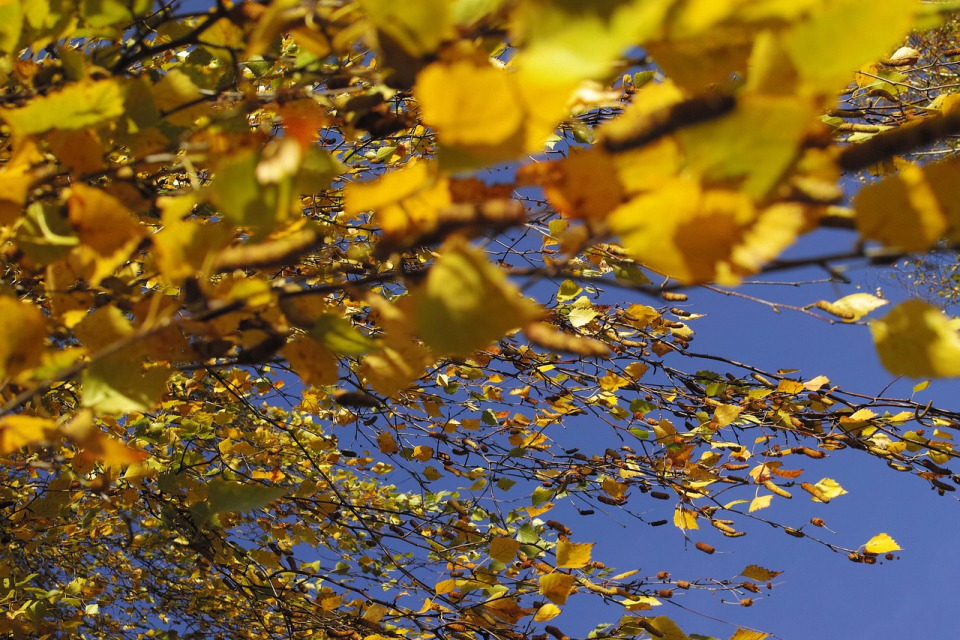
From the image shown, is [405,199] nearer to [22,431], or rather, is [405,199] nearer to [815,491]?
[22,431]

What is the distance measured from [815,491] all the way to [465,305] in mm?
2004

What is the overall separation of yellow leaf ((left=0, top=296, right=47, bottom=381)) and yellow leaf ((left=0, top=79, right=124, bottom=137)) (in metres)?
0.16

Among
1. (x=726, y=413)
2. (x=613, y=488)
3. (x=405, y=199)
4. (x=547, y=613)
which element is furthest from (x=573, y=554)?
(x=405, y=199)

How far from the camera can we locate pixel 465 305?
35 centimetres

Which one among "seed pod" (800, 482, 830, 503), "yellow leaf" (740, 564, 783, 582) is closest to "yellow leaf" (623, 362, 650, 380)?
"seed pod" (800, 482, 830, 503)

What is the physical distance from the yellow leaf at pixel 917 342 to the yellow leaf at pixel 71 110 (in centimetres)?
72

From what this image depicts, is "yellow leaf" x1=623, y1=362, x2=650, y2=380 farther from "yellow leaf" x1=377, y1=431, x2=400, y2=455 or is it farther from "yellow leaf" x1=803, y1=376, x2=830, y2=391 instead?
"yellow leaf" x1=377, y1=431, x2=400, y2=455

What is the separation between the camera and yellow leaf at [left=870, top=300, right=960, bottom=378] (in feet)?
1.29

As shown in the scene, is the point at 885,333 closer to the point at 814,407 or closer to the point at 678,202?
the point at 678,202

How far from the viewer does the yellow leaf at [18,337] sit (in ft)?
1.64

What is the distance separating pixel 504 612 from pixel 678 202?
152 centimetres

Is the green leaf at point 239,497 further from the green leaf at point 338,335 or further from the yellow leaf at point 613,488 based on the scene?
the yellow leaf at point 613,488

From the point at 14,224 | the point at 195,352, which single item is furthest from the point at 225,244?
the point at 14,224

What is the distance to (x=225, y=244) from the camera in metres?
0.53
